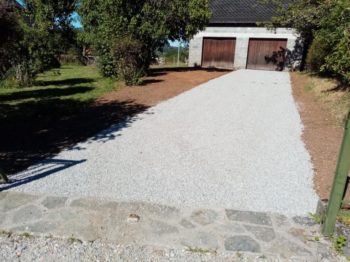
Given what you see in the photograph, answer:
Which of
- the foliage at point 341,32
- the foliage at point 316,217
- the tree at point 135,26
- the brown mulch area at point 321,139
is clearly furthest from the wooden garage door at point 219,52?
the foliage at point 316,217

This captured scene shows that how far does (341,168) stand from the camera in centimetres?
333

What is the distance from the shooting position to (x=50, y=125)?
23.7ft

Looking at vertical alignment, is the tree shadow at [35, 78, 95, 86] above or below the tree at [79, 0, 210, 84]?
below

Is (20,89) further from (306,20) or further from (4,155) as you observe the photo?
(306,20)

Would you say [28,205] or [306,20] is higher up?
[306,20]

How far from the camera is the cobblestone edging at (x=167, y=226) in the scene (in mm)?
3297

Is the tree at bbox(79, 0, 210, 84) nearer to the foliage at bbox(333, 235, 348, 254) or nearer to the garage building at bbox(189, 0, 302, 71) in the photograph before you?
the garage building at bbox(189, 0, 302, 71)

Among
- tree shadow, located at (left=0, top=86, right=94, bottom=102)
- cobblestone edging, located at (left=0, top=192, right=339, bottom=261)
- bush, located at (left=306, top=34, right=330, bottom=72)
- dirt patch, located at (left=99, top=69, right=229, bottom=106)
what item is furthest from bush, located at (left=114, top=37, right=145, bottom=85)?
cobblestone edging, located at (left=0, top=192, right=339, bottom=261)

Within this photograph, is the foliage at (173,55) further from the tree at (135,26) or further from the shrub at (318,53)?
the shrub at (318,53)

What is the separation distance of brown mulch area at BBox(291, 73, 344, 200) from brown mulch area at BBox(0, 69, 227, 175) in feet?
13.0

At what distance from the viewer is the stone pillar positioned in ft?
71.4

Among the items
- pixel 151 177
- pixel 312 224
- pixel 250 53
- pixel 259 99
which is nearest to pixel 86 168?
pixel 151 177

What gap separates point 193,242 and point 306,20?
1383 cm

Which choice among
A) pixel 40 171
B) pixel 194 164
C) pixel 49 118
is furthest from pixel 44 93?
pixel 194 164
